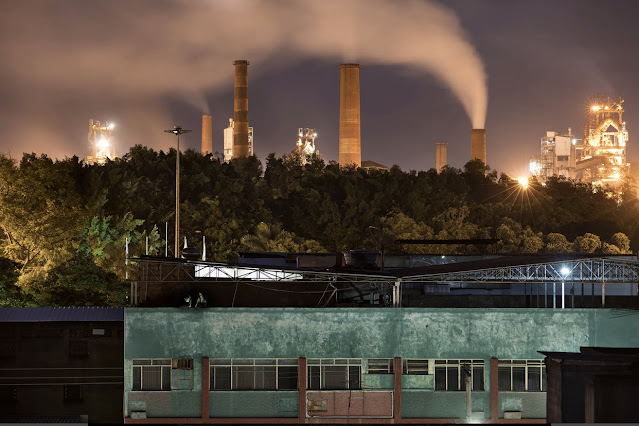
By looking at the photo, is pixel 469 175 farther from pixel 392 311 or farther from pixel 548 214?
pixel 392 311

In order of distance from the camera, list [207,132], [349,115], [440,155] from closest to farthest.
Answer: [349,115] < [207,132] < [440,155]

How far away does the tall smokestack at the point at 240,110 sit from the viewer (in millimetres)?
135000

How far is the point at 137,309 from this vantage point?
41.9 m

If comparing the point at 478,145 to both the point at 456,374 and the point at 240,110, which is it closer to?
the point at 240,110

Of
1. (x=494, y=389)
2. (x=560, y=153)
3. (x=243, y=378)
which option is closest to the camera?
(x=494, y=389)

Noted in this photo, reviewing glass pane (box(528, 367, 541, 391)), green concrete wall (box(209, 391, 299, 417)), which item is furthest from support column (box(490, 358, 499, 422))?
green concrete wall (box(209, 391, 299, 417))

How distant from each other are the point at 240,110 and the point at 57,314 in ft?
286

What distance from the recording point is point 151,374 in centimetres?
4228

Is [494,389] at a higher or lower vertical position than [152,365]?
lower

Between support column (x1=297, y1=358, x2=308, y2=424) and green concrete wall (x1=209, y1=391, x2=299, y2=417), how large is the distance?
0.17 m

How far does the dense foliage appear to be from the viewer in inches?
2874

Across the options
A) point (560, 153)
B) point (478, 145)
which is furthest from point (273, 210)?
point (560, 153)

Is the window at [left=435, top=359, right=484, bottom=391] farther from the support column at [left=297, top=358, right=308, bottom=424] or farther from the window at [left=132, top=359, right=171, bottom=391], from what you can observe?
the window at [left=132, top=359, right=171, bottom=391]

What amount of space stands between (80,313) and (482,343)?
20454mm
